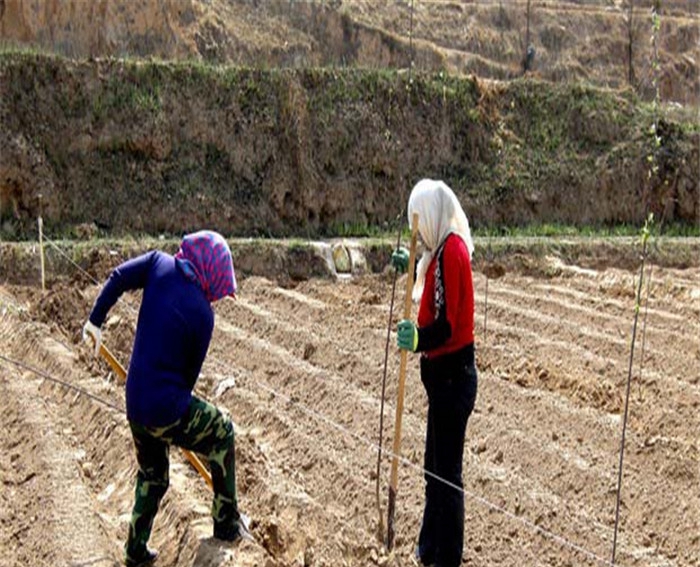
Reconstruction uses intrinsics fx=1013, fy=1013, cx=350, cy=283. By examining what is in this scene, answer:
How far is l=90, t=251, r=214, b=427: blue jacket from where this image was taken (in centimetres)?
432

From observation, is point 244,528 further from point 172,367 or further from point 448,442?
point 448,442

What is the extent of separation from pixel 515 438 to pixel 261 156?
1178 centimetres

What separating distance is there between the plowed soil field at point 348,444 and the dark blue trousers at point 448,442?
0.30m

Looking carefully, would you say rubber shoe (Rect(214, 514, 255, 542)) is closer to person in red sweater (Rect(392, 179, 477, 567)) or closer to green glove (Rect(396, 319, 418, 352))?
person in red sweater (Rect(392, 179, 477, 567))

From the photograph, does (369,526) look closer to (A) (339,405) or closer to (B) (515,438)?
(B) (515,438)

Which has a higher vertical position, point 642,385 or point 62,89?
point 62,89

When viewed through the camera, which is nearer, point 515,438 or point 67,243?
point 515,438

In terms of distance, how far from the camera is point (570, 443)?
7.04m

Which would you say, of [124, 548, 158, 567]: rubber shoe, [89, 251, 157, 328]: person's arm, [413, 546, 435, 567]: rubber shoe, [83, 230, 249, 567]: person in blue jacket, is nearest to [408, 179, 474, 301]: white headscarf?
[83, 230, 249, 567]: person in blue jacket

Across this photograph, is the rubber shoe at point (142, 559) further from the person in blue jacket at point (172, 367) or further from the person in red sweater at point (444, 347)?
the person in red sweater at point (444, 347)

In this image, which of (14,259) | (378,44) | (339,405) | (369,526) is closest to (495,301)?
(339,405)

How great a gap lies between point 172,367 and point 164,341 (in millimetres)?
124

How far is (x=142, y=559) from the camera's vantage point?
464 centimetres

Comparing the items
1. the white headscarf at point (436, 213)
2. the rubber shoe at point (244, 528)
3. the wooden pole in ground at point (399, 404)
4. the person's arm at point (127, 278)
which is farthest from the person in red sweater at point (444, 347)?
the person's arm at point (127, 278)
